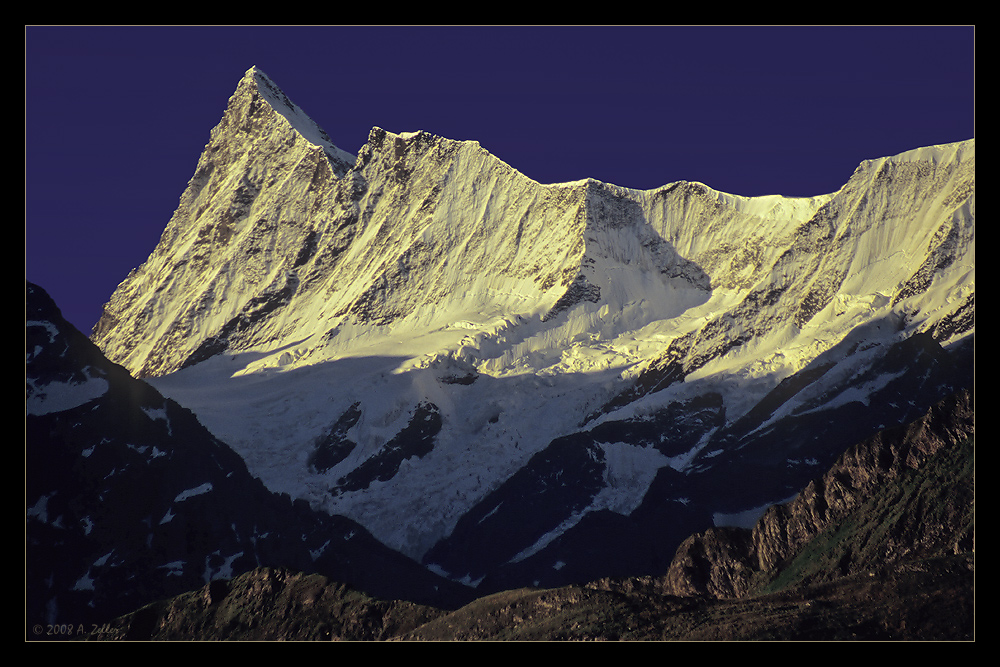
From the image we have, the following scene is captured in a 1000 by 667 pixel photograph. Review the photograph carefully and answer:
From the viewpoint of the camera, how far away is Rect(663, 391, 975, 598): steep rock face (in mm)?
183375

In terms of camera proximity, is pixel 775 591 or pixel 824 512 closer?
pixel 775 591

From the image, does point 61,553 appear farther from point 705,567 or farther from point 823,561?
point 823,561

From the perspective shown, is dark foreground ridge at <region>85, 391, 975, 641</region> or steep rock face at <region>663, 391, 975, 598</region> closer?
dark foreground ridge at <region>85, 391, 975, 641</region>

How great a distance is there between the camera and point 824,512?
618 ft

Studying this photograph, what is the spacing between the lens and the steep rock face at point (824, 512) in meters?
183

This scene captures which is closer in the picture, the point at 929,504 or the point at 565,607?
the point at 565,607

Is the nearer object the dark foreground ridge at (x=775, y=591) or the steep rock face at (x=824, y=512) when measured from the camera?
the dark foreground ridge at (x=775, y=591)

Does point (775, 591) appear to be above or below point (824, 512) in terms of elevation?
below
